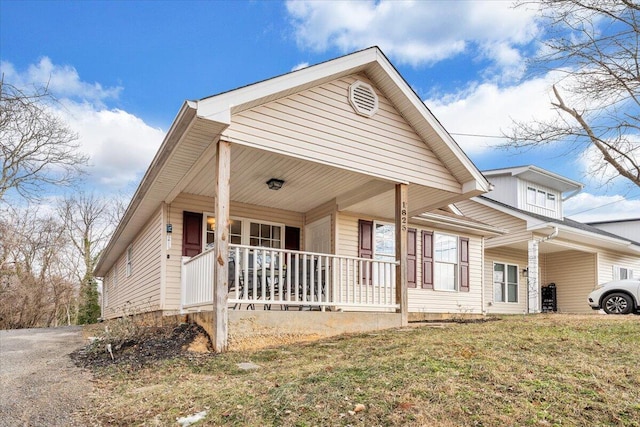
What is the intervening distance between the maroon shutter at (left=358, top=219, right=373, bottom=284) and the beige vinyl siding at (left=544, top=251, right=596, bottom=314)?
1148cm

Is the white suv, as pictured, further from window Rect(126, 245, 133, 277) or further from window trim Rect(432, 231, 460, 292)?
window Rect(126, 245, 133, 277)

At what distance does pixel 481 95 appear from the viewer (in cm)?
1500

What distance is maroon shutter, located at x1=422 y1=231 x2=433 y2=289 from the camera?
12992mm

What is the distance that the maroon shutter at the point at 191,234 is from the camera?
9.77 meters

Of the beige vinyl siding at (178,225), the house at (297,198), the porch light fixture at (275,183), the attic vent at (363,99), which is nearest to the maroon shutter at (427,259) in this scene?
the house at (297,198)

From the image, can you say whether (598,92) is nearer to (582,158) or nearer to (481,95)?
(582,158)

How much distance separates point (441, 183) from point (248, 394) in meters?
6.38

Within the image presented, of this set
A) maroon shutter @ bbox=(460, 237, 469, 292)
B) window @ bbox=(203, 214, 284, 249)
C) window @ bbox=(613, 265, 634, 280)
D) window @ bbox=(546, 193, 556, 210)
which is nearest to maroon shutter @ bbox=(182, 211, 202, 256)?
window @ bbox=(203, 214, 284, 249)

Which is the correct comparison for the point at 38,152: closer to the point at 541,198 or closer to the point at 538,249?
the point at 538,249

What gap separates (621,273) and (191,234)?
1777 centimetres

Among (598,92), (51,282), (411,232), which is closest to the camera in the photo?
(598,92)

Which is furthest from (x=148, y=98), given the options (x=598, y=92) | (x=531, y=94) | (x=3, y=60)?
(x=598, y=92)

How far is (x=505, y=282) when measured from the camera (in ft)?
58.3

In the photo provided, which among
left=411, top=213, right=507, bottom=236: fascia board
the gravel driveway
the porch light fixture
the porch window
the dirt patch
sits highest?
the porch light fixture
